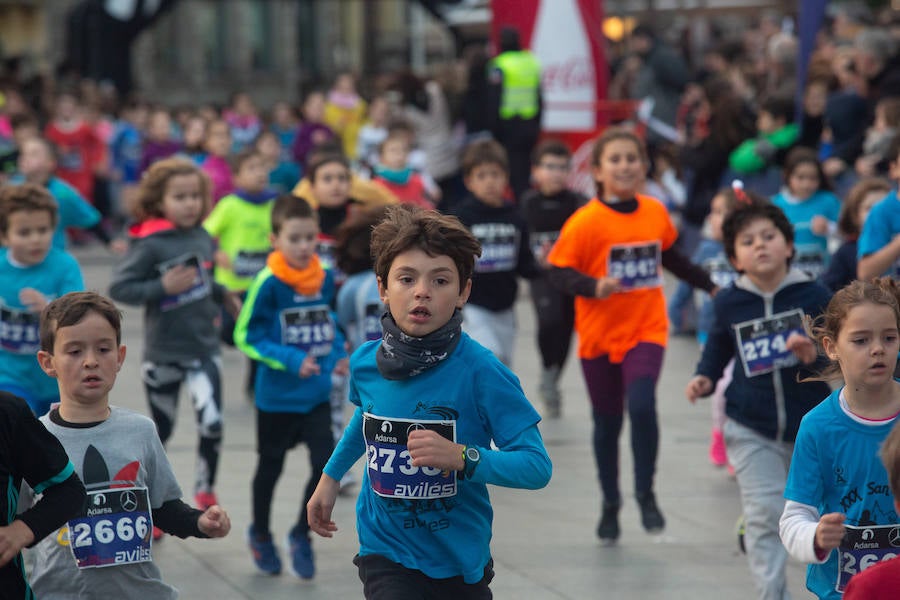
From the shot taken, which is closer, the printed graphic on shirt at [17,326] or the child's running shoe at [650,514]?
the printed graphic on shirt at [17,326]

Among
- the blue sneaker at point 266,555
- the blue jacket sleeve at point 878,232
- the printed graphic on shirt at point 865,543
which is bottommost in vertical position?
the blue sneaker at point 266,555

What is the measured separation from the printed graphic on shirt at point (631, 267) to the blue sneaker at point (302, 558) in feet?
6.06

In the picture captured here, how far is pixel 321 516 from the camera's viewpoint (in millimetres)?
4363

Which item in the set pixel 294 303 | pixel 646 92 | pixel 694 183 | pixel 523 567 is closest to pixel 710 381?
pixel 523 567

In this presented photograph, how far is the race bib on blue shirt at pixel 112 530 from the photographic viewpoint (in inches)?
176

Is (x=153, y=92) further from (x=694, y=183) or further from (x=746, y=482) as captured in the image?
(x=746, y=482)

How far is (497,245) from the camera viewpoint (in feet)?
28.6

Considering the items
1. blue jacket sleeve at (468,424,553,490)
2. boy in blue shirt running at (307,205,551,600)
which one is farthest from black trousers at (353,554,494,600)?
blue jacket sleeve at (468,424,553,490)

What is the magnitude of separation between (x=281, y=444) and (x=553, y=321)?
3662mm

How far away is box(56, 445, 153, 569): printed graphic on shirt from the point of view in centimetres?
448

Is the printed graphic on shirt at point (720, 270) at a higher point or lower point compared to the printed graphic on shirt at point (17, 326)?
lower

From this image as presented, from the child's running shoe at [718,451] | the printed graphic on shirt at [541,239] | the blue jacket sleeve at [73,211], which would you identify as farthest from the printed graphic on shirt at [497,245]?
the blue jacket sleeve at [73,211]

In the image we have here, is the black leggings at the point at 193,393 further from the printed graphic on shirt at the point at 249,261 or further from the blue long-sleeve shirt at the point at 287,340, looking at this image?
the printed graphic on shirt at the point at 249,261

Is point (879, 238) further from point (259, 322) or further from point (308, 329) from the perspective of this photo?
point (259, 322)
